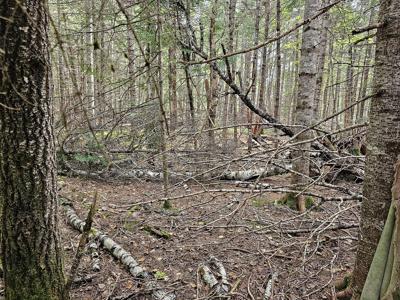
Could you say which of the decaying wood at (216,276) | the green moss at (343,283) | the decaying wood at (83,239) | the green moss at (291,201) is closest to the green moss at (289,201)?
the green moss at (291,201)

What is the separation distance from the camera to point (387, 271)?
5.15 ft

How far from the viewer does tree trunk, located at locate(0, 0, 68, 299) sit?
6.41 feet

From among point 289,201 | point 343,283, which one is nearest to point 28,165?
point 343,283

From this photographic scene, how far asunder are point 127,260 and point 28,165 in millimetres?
1725

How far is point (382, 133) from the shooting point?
1.70 meters

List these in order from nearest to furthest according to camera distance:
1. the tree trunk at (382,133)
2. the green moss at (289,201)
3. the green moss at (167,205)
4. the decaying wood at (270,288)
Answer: the tree trunk at (382,133), the decaying wood at (270,288), the green moss at (289,201), the green moss at (167,205)

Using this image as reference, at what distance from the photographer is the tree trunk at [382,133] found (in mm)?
1607

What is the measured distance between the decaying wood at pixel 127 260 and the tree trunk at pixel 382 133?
6.24 feet

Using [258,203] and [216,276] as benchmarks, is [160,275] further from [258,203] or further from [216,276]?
[258,203]

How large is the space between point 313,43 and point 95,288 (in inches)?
169

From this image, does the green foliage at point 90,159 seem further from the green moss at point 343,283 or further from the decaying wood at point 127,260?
the green moss at point 343,283

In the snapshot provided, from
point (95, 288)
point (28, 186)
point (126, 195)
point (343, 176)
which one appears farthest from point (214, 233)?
point (343, 176)

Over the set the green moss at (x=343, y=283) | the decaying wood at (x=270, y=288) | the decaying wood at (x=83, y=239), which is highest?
the decaying wood at (x=83, y=239)

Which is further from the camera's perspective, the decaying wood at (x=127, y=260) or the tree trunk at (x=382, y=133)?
the decaying wood at (x=127, y=260)
